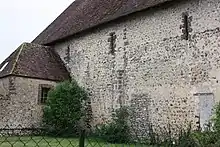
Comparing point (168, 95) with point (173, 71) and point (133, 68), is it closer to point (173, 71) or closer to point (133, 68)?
point (173, 71)

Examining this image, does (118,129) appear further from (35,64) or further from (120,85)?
(35,64)

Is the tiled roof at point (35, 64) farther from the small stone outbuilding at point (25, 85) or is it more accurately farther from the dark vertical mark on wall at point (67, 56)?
the dark vertical mark on wall at point (67, 56)

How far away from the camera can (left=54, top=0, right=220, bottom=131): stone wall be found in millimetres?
11539

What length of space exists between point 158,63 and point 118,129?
3209mm

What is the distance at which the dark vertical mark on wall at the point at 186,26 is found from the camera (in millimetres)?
12188

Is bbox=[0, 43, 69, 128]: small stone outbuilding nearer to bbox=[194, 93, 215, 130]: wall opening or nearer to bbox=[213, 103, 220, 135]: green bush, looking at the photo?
bbox=[194, 93, 215, 130]: wall opening

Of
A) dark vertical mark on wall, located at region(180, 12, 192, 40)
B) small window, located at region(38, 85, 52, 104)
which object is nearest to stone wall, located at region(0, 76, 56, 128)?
small window, located at region(38, 85, 52, 104)

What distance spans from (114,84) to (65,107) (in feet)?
8.69

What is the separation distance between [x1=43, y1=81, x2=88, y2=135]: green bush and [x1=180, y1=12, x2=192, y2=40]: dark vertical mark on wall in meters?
6.47

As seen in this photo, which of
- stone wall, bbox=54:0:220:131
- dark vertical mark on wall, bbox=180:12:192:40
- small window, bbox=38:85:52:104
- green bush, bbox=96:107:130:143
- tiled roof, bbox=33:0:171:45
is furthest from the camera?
small window, bbox=38:85:52:104

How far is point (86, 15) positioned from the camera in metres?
18.1

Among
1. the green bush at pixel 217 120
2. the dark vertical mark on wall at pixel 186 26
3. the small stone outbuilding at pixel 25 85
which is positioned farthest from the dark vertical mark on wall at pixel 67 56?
the green bush at pixel 217 120

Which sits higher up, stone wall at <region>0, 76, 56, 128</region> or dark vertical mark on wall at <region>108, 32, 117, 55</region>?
dark vertical mark on wall at <region>108, 32, 117, 55</region>

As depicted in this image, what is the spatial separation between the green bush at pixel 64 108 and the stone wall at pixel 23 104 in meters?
0.62
